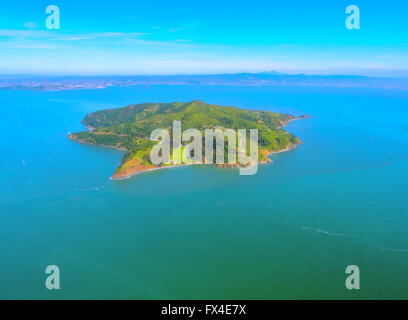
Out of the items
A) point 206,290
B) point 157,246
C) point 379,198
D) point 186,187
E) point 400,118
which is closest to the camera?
point 206,290

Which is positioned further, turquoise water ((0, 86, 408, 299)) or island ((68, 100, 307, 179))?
island ((68, 100, 307, 179))

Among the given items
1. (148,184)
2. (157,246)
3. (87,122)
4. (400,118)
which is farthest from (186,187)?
(400,118)

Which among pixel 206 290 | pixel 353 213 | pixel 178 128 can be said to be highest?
pixel 178 128

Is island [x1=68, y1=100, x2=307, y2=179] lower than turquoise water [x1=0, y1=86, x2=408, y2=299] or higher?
higher

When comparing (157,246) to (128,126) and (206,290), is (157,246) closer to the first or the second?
(206,290)
